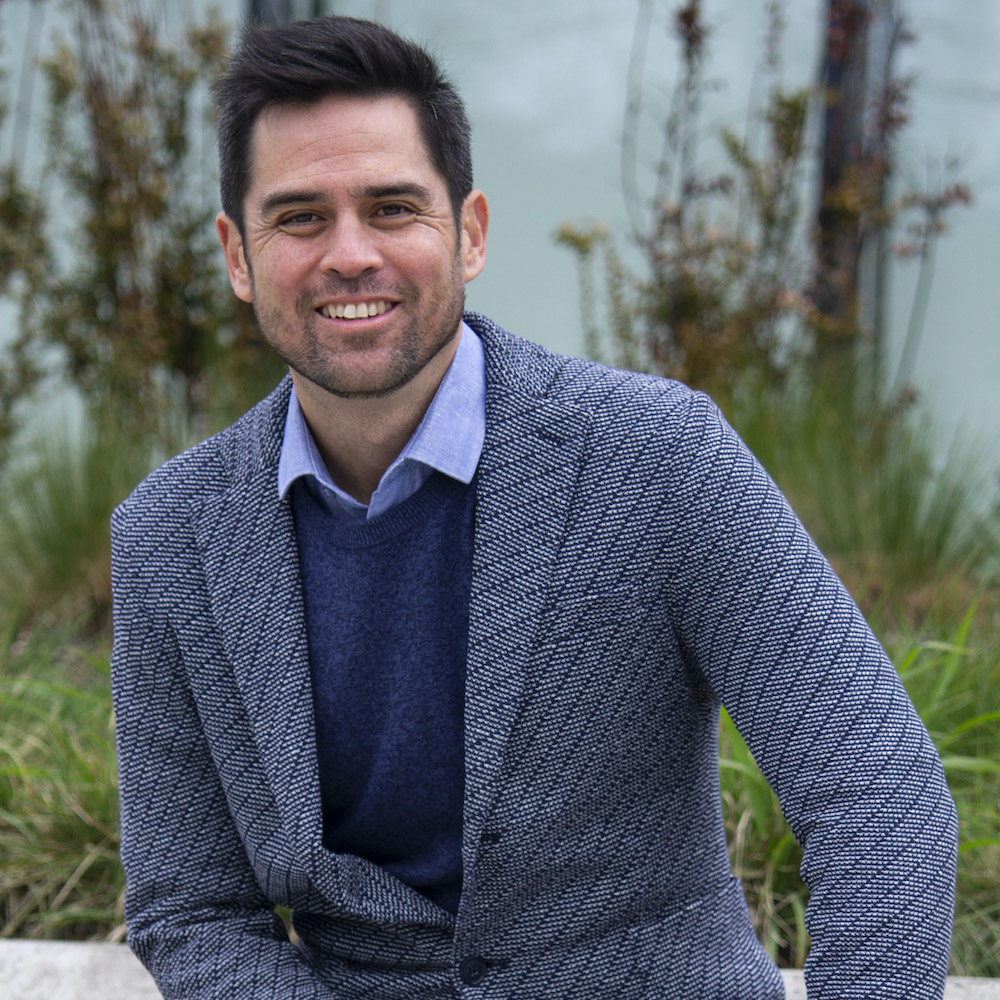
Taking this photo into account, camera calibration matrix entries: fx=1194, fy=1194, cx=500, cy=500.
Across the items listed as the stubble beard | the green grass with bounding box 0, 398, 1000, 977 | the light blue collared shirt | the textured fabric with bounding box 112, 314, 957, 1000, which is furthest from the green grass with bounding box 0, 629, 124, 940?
the stubble beard

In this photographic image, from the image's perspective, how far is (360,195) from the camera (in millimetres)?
1529

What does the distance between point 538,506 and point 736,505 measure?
0.79 ft

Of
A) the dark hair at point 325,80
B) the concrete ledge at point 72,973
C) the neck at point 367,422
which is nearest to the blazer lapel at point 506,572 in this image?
the neck at point 367,422

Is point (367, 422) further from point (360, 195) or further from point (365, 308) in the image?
point (360, 195)

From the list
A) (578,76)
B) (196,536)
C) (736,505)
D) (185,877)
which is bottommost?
(185,877)

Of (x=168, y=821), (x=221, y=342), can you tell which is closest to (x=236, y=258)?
(x=168, y=821)

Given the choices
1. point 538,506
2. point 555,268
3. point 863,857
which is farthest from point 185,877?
point 555,268

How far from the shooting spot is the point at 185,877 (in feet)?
5.50

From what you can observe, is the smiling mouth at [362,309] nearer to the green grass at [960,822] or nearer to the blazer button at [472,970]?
the blazer button at [472,970]

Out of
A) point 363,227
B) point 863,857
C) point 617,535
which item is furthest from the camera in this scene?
point 363,227

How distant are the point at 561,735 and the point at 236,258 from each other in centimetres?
83

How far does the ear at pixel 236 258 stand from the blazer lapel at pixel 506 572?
48 centimetres

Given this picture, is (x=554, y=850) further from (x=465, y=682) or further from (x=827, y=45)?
(x=827, y=45)

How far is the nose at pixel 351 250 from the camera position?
153cm
